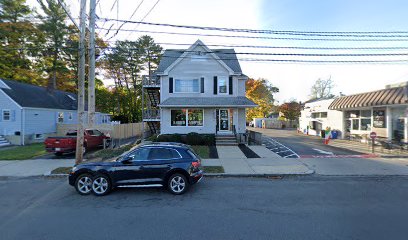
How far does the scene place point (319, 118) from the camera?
85.7ft

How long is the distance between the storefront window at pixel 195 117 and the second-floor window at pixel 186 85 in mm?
1892

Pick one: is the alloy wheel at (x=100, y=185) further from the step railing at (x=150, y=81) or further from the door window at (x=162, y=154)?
the step railing at (x=150, y=81)

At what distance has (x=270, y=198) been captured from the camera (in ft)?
20.0

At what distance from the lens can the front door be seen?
1919 centimetres

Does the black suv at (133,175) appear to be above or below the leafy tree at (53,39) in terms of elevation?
below

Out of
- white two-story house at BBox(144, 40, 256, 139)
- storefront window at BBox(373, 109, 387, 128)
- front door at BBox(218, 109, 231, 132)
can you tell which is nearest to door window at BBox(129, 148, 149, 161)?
white two-story house at BBox(144, 40, 256, 139)

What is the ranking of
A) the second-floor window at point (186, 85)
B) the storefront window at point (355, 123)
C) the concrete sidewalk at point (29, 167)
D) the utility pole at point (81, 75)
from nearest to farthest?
the concrete sidewalk at point (29, 167)
the utility pole at point (81, 75)
the second-floor window at point (186, 85)
the storefront window at point (355, 123)

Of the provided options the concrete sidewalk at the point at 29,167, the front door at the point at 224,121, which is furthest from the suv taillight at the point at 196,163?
the front door at the point at 224,121

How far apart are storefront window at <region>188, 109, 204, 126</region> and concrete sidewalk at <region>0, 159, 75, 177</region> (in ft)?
32.5

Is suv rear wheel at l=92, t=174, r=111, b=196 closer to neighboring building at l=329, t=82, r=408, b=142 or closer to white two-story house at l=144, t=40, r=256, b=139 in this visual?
white two-story house at l=144, t=40, r=256, b=139

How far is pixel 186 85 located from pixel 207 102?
2.83 m

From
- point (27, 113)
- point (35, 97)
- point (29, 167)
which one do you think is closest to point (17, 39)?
point (35, 97)

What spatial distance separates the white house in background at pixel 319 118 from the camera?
2242cm

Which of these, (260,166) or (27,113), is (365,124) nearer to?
(260,166)
